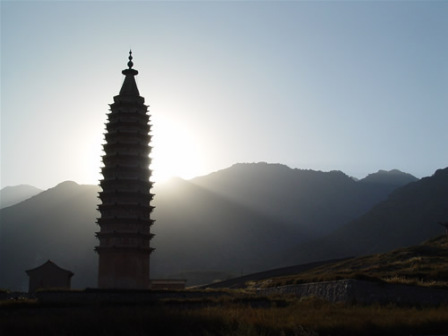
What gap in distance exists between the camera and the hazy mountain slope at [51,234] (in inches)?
5413

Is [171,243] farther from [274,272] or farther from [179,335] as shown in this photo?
[179,335]

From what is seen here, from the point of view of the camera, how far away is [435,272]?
35719mm

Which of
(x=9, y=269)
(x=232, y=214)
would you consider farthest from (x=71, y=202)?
(x=232, y=214)

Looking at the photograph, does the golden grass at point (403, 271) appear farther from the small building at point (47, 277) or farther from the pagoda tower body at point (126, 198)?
the small building at point (47, 277)

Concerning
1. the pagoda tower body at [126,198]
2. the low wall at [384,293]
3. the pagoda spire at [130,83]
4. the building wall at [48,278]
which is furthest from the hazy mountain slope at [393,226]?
the low wall at [384,293]

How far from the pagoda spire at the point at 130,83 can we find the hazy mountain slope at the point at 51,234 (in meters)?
84.0

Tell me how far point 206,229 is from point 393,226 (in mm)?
50800

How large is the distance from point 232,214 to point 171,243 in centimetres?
3261

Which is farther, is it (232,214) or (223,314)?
(232,214)

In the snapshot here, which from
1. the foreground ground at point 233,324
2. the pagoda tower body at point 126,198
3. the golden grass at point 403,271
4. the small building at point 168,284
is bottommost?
the foreground ground at point 233,324

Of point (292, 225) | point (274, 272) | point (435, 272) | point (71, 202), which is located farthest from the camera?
point (292, 225)

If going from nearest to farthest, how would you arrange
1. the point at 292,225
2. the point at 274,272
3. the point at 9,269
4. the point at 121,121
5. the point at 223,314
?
the point at 223,314 < the point at 121,121 < the point at 274,272 < the point at 9,269 < the point at 292,225

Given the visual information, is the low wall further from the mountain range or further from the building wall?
the mountain range

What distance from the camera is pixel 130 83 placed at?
4959 cm
